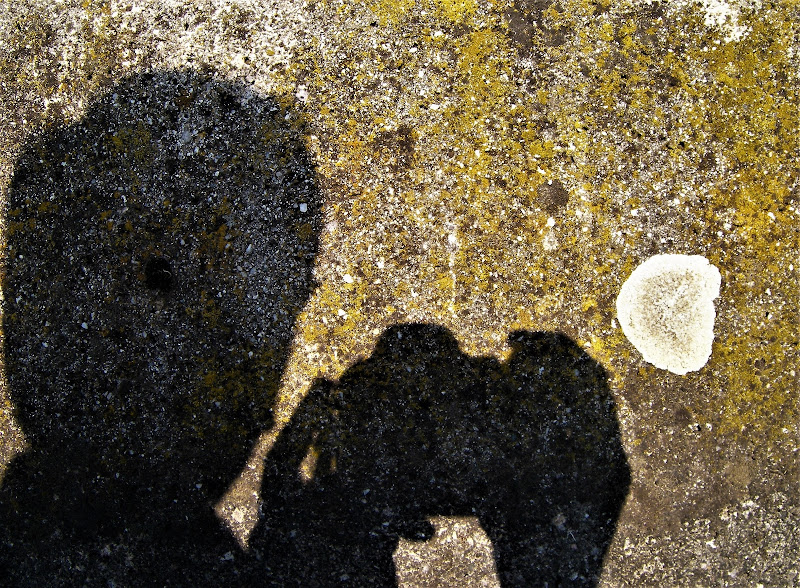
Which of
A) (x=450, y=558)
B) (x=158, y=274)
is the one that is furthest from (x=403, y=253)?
(x=450, y=558)

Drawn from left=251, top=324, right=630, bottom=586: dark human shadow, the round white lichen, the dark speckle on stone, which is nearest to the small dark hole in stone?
left=251, top=324, right=630, bottom=586: dark human shadow

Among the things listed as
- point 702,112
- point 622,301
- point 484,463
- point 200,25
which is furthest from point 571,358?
point 200,25

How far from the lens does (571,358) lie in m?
2.36

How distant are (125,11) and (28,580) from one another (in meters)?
3.37

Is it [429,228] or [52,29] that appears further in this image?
[52,29]

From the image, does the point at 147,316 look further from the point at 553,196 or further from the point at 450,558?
the point at 553,196

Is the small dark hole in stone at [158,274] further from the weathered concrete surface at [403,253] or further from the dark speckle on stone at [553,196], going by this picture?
the dark speckle on stone at [553,196]

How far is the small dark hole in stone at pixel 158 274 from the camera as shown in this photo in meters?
2.51

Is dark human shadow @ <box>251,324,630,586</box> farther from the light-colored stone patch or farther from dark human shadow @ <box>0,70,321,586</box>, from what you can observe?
dark human shadow @ <box>0,70,321,586</box>

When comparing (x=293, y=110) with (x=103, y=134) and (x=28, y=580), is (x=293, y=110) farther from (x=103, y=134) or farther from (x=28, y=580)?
(x=28, y=580)

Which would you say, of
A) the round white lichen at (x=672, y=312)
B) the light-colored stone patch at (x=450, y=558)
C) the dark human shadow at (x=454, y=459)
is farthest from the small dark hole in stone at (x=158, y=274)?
the round white lichen at (x=672, y=312)

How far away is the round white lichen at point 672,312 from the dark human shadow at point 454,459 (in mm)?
307

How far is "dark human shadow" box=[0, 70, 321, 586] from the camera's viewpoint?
2457 mm

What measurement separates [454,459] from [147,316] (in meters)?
1.87
